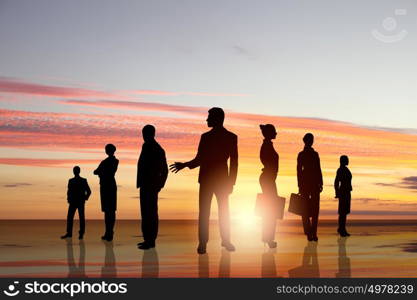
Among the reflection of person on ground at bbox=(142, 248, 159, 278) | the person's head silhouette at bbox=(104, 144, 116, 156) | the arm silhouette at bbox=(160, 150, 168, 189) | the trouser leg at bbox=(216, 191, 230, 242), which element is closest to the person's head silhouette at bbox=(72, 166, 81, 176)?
the person's head silhouette at bbox=(104, 144, 116, 156)

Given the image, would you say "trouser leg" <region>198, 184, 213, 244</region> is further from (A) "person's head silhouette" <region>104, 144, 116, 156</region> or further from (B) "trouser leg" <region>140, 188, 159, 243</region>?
(A) "person's head silhouette" <region>104, 144, 116, 156</region>

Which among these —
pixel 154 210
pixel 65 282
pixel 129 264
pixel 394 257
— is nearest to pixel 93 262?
→ pixel 129 264

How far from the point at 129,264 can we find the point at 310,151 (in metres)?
6.97

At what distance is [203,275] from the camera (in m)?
13.0

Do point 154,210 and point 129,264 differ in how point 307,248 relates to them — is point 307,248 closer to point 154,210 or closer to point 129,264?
point 154,210

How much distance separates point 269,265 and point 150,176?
371 centimetres

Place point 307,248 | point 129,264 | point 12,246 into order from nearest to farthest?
point 129,264, point 307,248, point 12,246

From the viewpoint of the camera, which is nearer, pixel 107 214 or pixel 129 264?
pixel 129 264

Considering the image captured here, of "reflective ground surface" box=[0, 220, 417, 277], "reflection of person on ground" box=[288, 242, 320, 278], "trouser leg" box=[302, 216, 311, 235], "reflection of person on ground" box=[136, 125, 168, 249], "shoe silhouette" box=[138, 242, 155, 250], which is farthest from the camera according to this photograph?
"trouser leg" box=[302, 216, 311, 235]

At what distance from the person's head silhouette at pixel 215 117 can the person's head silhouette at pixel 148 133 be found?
6.69ft

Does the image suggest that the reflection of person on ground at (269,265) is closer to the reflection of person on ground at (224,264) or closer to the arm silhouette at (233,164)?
the reflection of person on ground at (224,264)

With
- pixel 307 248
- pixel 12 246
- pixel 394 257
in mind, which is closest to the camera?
pixel 394 257

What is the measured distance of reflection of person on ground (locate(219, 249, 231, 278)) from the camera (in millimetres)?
13098

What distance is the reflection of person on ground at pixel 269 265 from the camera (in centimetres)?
1350
